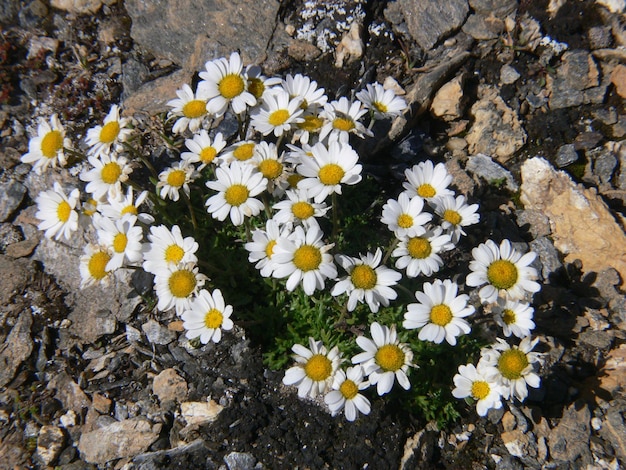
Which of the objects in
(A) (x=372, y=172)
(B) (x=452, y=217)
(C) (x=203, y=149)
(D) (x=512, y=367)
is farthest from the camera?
(A) (x=372, y=172)

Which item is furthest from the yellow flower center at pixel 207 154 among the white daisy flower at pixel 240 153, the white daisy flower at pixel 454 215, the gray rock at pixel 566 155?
the gray rock at pixel 566 155

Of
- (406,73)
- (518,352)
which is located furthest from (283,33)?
(518,352)

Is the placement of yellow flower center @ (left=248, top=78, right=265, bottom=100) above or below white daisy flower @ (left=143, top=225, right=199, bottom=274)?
above

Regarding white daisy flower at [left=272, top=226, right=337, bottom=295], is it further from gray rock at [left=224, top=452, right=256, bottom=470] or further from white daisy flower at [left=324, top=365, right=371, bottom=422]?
gray rock at [left=224, top=452, right=256, bottom=470]

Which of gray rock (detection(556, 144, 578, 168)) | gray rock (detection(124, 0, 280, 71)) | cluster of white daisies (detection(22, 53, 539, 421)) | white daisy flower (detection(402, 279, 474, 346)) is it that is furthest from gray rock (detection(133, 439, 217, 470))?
gray rock (detection(556, 144, 578, 168))

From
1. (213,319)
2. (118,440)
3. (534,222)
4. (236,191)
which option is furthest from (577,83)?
(118,440)

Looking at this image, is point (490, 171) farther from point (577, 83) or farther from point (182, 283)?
point (182, 283)
